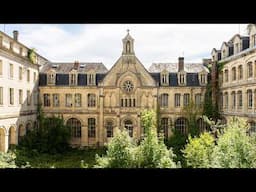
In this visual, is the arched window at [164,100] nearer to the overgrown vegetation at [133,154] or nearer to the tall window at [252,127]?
the tall window at [252,127]

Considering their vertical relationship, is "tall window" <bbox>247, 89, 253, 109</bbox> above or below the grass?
above

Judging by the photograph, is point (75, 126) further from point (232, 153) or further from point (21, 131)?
point (232, 153)

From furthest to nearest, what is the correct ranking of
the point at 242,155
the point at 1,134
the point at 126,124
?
the point at 126,124
the point at 1,134
the point at 242,155

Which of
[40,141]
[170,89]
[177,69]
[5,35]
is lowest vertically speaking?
[40,141]

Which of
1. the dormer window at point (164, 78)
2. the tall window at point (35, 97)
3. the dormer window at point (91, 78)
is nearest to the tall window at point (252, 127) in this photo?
the dormer window at point (164, 78)

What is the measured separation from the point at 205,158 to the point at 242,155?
2390 mm

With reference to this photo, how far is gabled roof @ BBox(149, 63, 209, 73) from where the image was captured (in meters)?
31.9

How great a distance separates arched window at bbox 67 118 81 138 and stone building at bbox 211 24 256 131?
1382 cm

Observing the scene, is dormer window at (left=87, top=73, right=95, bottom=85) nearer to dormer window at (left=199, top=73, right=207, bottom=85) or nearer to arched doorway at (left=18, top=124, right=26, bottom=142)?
arched doorway at (left=18, top=124, right=26, bottom=142)

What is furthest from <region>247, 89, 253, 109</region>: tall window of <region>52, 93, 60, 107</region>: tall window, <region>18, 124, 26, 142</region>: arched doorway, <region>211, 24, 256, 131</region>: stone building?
<region>18, 124, 26, 142</region>: arched doorway
